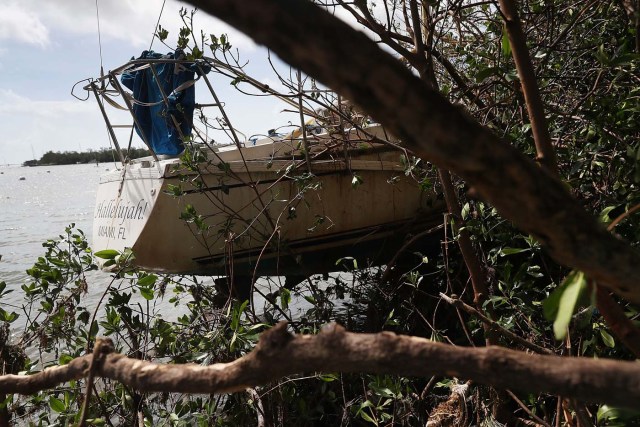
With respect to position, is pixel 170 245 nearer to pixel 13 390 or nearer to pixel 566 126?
pixel 566 126

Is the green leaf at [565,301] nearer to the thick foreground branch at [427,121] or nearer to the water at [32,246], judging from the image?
the thick foreground branch at [427,121]

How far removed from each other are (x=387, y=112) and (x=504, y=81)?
2.39 metres

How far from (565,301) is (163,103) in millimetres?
5124

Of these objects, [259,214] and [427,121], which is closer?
[427,121]

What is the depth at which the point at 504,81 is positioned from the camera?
9.50ft

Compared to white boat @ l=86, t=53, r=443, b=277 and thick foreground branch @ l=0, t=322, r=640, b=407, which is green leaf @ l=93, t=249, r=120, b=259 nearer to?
white boat @ l=86, t=53, r=443, b=277

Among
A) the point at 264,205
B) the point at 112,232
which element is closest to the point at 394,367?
the point at 264,205

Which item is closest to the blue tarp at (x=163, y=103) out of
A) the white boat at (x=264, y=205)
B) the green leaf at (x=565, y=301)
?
the white boat at (x=264, y=205)

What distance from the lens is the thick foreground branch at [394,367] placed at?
29.4 inches

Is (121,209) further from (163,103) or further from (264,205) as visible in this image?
(264,205)

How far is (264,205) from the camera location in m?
5.24

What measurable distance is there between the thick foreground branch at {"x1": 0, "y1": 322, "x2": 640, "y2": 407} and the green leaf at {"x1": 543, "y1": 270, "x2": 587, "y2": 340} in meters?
0.06

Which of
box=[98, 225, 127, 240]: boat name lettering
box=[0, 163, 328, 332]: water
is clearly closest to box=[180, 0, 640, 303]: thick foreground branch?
box=[0, 163, 328, 332]: water

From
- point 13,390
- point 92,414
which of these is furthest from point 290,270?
point 13,390
